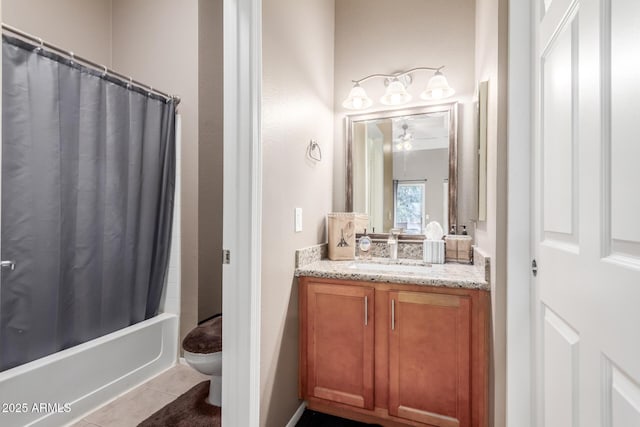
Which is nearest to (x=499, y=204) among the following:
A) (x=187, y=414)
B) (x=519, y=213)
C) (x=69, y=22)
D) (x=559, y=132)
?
(x=519, y=213)

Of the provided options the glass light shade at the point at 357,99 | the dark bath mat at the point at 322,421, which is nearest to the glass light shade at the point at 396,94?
the glass light shade at the point at 357,99

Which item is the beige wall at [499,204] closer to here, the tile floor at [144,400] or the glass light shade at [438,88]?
the glass light shade at [438,88]

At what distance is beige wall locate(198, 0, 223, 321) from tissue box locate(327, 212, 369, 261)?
0.99 meters

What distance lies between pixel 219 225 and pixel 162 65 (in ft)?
4.40

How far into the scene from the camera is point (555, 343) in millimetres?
868

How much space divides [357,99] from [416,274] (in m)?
1.27

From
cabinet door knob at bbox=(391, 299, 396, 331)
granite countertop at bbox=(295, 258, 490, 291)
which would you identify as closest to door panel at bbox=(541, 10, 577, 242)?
granite countertop at bbox=(295, 258, 490, 291)

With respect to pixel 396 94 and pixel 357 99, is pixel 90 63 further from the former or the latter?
pixel 396 94

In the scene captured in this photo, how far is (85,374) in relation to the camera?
5.55 feet

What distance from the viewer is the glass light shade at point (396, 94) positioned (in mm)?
1939

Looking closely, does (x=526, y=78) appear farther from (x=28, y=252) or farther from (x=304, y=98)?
(x=28, y=252)

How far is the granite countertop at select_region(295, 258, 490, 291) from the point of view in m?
1.37

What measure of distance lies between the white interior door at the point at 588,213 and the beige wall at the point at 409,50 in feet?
2.97

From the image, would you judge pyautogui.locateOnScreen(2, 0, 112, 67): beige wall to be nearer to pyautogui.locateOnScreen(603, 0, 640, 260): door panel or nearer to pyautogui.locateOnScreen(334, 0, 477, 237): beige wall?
pyautogui.locateOnScreen(334, 0, 477, 237): beige wall
